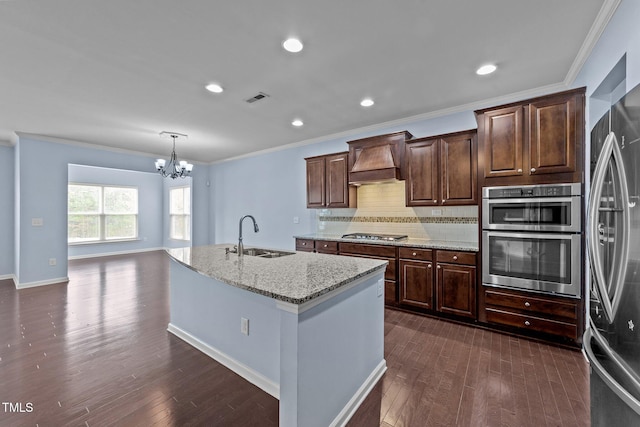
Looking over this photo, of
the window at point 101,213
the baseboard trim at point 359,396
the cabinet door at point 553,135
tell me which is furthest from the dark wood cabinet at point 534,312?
the window at point 101,213

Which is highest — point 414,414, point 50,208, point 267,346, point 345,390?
point 50,208

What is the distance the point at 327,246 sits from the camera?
14.0 feet

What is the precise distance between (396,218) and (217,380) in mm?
3085

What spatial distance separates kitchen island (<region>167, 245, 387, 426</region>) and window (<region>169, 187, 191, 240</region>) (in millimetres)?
6042

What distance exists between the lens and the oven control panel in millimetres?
2543

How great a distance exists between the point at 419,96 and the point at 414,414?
10.3 ft

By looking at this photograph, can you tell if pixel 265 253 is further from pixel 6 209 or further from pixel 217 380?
pixel 6 209

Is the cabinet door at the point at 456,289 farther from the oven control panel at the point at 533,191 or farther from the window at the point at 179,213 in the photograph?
the window at the point at 179,213

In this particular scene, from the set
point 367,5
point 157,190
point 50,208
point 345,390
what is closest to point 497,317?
point 345,390

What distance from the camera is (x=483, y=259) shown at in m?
2.99

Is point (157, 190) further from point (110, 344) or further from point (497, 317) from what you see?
point (497, 317)

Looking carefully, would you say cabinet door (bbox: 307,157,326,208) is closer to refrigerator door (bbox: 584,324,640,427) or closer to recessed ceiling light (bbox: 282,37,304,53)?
recessed ceiling light (bbox: 282,37,304,53)

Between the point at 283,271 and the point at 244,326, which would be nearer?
the point at 283,271

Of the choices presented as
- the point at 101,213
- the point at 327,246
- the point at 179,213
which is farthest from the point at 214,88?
the point at 101,213
